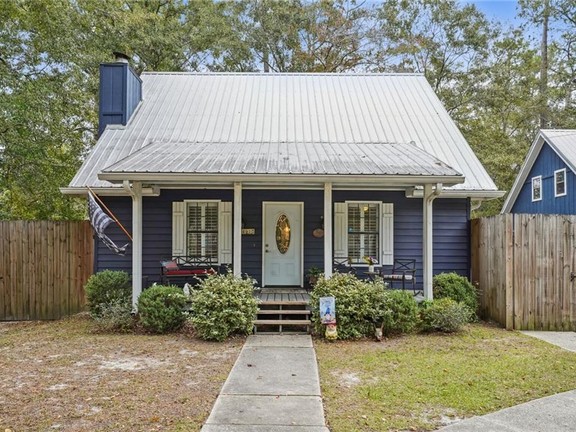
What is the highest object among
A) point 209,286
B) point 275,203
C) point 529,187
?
point 529,187

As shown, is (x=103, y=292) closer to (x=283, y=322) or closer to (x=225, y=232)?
(x=225, y=232)

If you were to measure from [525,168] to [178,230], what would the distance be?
1288 cm

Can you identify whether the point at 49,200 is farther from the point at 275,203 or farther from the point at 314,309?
the point at 314,309

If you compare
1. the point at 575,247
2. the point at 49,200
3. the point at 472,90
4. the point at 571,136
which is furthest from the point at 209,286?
the point at 472,90

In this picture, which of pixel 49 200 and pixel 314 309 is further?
pixel 49 200

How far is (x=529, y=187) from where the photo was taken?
51.4ft

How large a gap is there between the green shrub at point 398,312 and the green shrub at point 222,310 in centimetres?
207

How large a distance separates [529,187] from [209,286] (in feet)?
44.2

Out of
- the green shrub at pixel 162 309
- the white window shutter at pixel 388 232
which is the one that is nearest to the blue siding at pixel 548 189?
the white window shutter at pixel 388 232

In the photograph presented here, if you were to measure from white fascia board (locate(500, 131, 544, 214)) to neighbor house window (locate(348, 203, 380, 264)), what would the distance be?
8.41 metres

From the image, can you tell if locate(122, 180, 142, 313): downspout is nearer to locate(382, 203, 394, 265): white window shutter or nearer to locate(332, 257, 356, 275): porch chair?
locate(332, 257, 356, 275): porch chair

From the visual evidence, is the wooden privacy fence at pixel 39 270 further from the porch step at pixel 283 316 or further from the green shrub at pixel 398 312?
the green shrub at pixel 398 312

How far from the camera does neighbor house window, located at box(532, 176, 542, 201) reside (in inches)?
586

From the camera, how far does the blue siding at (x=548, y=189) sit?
13090 mm
